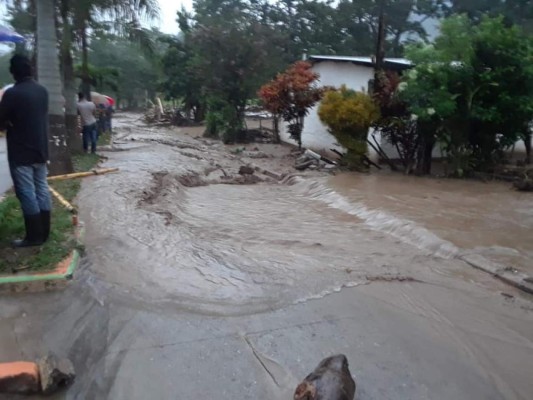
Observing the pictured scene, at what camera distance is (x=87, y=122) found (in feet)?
49.1

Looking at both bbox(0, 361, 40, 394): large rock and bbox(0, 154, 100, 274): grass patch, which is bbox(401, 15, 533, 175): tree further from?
bbox(0, 361, 40, 394): large rock

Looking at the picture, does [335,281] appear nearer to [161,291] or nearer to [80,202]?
[161,291]

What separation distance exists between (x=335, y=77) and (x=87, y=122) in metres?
8.12

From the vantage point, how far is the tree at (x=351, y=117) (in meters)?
12.8

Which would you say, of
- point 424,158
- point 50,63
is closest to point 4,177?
point 50,63

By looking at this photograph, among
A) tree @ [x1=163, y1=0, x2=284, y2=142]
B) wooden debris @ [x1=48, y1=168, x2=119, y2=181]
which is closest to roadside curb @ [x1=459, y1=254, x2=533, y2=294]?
wooden debris @ [x1=48, y1=168, x2=119, y2=181]

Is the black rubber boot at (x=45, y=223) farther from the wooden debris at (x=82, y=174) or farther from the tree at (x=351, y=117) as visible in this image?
the tree at (x=351, y=117)

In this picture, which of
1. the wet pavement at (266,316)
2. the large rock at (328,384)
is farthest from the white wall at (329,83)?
the large rock at (328,384)

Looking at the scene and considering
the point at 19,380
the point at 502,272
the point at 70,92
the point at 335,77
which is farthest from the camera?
the point at 335,77

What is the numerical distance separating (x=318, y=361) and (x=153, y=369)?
3.68 ft

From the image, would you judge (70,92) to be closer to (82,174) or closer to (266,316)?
(82,174)

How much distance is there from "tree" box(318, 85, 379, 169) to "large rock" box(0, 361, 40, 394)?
34.0 ft

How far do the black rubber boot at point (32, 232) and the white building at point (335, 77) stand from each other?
9.96m

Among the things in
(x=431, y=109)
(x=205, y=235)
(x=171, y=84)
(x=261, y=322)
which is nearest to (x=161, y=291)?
(x=261, y=322)
